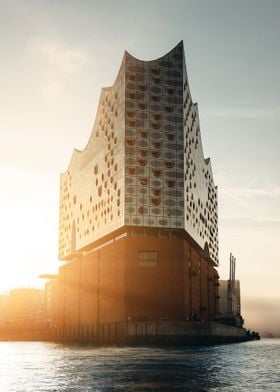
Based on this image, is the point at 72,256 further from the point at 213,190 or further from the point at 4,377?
the point at 4,377

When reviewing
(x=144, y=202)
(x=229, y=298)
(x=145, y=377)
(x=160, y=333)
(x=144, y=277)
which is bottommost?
(x=160, y=333)

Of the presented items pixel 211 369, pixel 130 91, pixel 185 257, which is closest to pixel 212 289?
pixel 185 257

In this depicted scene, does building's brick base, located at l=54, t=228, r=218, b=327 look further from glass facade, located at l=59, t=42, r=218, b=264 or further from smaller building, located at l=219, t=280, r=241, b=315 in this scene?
smaller building, located at l=219, t=280, r=241, b=315

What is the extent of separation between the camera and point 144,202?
9781 centimetres

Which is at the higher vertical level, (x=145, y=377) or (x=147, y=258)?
(x=147, y=258)

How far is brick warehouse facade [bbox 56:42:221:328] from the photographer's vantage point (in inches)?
3816

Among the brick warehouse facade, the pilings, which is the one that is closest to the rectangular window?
the brick warehouse facade

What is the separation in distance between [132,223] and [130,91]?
2288 centimetres

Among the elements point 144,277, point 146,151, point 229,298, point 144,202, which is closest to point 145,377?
point 144,277

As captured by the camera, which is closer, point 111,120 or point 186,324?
point 186,324

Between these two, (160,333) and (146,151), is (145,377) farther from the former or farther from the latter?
(146,151)

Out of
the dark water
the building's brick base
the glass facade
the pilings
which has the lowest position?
the pilings

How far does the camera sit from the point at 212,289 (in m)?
138

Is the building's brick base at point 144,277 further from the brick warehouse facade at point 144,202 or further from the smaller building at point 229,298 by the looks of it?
the smaller building at point 229,298
